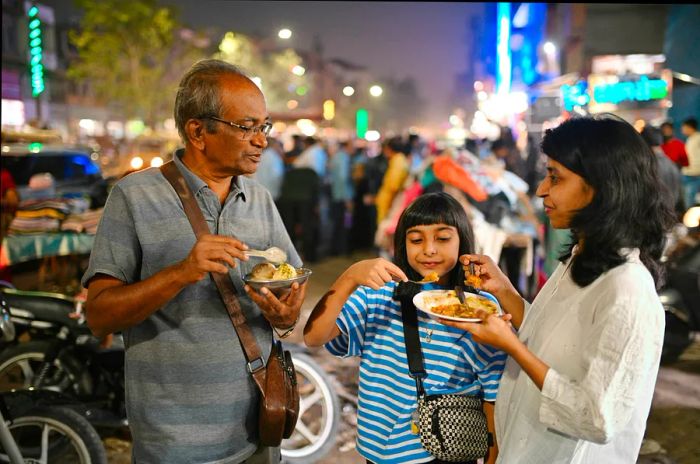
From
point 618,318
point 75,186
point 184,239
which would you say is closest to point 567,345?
point 618,318

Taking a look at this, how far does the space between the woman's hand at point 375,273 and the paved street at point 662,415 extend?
105 inches

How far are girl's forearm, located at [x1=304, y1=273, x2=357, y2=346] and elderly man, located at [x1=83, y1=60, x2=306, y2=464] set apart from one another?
0.19 metres

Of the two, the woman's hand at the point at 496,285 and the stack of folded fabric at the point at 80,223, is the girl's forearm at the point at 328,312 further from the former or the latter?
the stack of folded fabric at the point at 80,223

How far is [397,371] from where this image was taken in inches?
90.9

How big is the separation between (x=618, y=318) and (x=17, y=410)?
347 cm

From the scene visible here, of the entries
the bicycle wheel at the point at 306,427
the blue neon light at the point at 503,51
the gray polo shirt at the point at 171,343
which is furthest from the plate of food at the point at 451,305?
the blue neon light at the point at 503,51

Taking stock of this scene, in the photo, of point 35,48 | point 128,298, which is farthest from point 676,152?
point 35,48

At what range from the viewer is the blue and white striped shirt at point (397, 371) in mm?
2258

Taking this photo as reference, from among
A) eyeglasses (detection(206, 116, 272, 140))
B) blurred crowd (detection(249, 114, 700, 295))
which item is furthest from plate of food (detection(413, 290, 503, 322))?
blurred crowd (detection(249, 114, 700, 295))

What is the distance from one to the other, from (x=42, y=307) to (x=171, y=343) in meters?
3.38

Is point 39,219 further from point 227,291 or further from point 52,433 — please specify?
point 227,291

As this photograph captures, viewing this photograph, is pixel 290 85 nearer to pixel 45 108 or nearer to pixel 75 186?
pixel 45 108

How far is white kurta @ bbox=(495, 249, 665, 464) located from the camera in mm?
1592

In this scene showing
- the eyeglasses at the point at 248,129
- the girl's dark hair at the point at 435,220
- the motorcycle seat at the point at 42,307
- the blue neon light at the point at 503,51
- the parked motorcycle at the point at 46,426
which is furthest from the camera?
the blue neon light at the point at 503,51
